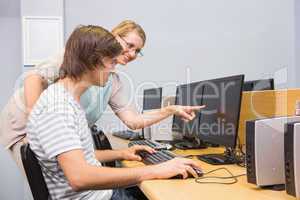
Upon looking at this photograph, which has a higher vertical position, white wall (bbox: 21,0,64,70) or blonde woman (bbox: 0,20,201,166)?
white wall (bbox: 21,0,64,70)

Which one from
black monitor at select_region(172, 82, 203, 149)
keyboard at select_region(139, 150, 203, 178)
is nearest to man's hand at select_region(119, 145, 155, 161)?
keyboard at select_region(139, 150, 203, 178)

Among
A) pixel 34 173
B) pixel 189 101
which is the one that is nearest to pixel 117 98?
pixel 189 101

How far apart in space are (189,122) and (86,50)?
1.03 metres

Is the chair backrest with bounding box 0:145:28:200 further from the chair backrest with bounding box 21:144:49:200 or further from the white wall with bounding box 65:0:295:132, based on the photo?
the chair backrest with bounding box 21:144:49:200

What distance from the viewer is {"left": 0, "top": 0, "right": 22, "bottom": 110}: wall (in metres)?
3.09

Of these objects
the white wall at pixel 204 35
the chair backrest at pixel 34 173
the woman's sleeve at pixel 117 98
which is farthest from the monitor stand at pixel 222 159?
the white wall at pixel 204 35

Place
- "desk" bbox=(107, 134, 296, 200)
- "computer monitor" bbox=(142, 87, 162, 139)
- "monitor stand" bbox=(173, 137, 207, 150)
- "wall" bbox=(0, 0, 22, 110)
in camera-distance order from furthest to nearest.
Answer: "wall" bbox=(0, 0, 22, 110), "computer monitor" bbox=(142, 87, 162, 139), "monitor stand" bbox=(173, 137, 207, 150), "desk" bbox=(107, 134, 296, 200)

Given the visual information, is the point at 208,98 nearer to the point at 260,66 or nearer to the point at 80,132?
the point at 80,132

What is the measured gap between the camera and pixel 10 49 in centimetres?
311

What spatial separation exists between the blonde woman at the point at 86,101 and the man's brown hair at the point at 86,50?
293mm

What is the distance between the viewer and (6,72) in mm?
3111

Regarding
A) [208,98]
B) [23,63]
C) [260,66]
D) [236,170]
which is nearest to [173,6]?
[260,66]

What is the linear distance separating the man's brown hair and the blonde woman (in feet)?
0.96

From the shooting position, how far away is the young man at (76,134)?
3.35ft
